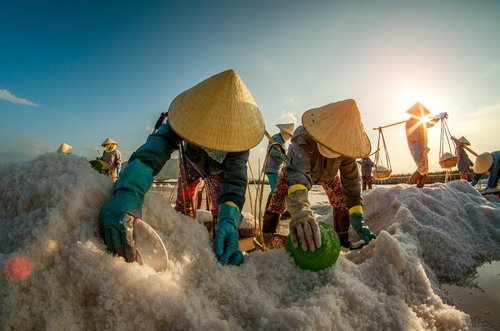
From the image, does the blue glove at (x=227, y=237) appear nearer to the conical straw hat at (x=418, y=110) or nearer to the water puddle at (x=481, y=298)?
the water puddle at (x=481, y=298)

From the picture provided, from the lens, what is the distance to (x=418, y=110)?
546 cm

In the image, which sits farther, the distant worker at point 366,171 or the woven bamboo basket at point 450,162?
the distant worker at point 366,171

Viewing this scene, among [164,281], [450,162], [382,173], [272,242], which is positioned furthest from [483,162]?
[164,281]

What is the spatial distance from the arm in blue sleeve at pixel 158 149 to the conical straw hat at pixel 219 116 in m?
0.17

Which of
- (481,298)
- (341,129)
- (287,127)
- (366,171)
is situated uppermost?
(287,127)

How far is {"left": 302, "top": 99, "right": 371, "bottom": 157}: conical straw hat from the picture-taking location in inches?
73.3

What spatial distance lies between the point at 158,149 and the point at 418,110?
5829 mm

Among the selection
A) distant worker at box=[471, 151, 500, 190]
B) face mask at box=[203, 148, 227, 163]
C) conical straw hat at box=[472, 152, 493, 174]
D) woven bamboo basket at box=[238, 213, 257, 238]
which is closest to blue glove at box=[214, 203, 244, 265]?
face mask at box=[203, 148, 227, 163]

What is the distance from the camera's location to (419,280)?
49.3 inches

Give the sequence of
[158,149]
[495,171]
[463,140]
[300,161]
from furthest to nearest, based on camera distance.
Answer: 1. [463,140]
2. [495,171]
3. [300,161]
4. [158,149]

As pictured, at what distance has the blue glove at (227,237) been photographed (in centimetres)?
120

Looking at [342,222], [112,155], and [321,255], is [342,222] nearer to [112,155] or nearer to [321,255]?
[321,255]

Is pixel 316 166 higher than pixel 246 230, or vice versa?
pixel 316 166

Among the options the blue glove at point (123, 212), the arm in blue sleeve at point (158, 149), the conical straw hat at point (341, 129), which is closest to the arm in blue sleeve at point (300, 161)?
the conical straw hat at point (341, 129)
